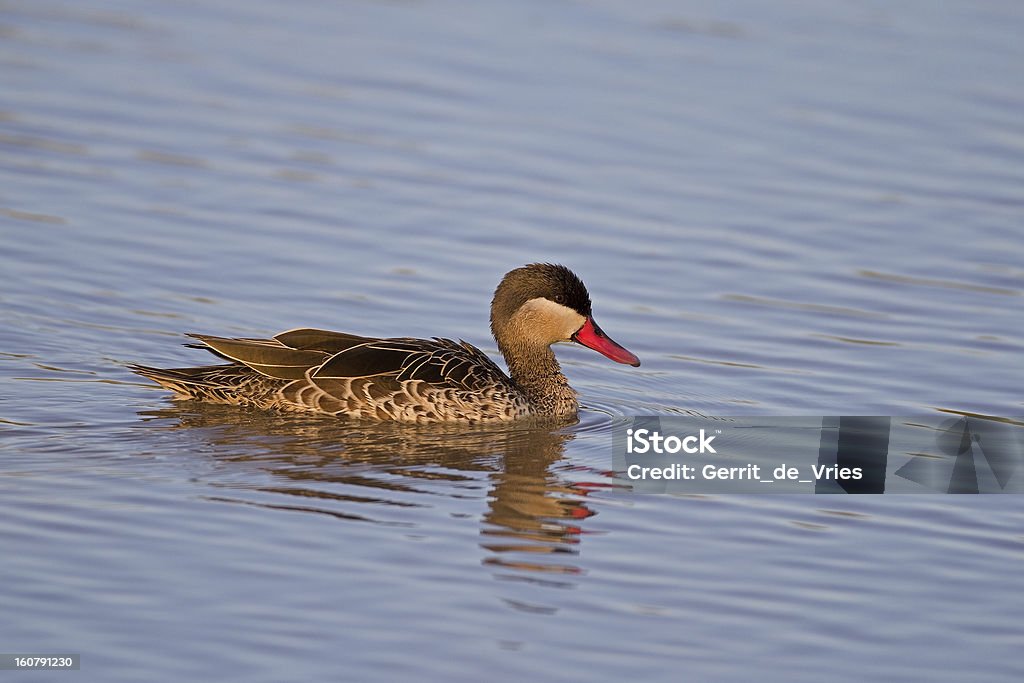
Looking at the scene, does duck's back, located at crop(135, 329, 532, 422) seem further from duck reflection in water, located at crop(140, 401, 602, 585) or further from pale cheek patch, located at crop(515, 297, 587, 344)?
pale cheek patch, located at crop(515, 297, 587, 344)

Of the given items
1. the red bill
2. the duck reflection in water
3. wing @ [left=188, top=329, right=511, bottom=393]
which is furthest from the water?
the red bill

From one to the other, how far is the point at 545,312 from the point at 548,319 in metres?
0.06

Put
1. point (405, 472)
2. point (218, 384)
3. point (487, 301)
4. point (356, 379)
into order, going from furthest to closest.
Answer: point (487, 301)
point (218, 384)
point (356, 379)
point (405, 472)

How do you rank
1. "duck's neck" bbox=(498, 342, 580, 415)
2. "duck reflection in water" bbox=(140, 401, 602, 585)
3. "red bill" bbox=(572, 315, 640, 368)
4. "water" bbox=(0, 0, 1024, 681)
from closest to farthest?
"water" bbox=(0, 0, 1024, 681)
"duck reflection in water" bbox=(140, 401, 602, 585)
"duck's neck" bbox=(498, 342, 580, 415)
"red bill" bbox=(572, 315, 640, 368)

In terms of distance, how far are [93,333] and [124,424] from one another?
1.88 meters

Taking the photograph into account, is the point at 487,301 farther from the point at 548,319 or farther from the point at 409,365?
the point at 409,365

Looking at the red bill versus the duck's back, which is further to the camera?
the red bill

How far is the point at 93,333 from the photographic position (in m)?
11.5

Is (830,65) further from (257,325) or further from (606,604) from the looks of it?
(606,604)

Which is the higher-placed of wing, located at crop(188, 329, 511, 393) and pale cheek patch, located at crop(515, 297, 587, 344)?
pale cheek patch, located at crop(515, 297, 587, 344)

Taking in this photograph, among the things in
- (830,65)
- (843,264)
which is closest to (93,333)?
(843,264)

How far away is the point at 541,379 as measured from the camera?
35.5ft

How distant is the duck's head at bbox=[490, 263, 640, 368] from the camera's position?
10.7 meters

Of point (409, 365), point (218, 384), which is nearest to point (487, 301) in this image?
point (409, 365)
